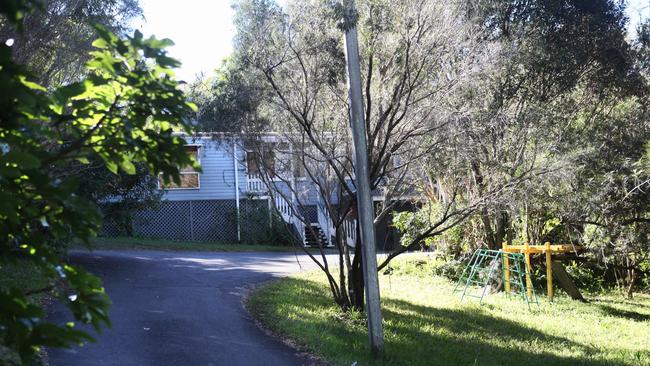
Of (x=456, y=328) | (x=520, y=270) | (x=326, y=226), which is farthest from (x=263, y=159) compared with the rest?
(x=326, y=226)

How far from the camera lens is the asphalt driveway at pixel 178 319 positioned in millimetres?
7957

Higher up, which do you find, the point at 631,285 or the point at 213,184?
the point at 213,184

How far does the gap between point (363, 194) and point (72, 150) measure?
19.5ft

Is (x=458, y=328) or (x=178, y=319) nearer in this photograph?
(x=178, y=319)

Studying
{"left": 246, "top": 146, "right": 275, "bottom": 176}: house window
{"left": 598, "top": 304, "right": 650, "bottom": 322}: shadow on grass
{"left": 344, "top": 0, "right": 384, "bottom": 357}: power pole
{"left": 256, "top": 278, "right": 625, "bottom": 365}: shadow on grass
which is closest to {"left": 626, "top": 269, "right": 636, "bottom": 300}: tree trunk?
{"left": 598, "top": 304, "right": 650, "bottom": 322}: shadow on grass

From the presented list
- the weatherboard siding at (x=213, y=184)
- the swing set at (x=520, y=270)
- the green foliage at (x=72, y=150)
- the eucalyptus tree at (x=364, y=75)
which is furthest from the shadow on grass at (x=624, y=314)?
the weatherboard siding at (x=213, y=184)

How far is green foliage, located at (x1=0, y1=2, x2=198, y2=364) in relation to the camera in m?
2.30

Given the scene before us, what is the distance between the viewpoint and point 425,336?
984 centimetres

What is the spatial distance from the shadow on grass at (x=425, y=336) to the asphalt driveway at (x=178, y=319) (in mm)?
582

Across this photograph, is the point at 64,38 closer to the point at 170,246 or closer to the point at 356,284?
the point at 356,284

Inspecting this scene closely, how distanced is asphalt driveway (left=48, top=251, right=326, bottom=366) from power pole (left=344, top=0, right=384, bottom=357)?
99cm

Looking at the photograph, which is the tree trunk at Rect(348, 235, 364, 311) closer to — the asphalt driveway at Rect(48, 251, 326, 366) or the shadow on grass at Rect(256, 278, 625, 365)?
the shadow on grass at Rect(256, 278, 625, 365)

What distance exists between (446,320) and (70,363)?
6271 millimetres

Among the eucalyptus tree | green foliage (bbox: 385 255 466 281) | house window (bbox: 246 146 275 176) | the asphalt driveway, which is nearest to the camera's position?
the asphalt driveway
